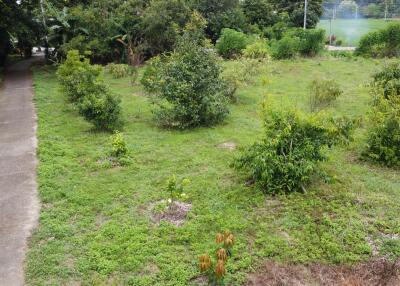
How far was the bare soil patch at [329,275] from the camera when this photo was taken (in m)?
4.46

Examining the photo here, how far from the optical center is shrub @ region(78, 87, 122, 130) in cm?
915

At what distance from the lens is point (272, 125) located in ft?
21.1

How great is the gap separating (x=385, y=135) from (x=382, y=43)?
48.5 ft

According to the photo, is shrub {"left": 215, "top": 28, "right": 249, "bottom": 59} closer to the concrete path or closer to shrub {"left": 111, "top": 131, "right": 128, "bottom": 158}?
the concrete path

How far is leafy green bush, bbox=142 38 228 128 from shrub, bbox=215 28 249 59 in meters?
10.8

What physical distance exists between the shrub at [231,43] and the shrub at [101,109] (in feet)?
38.5

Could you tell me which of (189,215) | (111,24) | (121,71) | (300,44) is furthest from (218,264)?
(111,24)

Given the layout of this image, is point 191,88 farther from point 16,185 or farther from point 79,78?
point 16,185

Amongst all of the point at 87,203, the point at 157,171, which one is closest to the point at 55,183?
the point at 87,203

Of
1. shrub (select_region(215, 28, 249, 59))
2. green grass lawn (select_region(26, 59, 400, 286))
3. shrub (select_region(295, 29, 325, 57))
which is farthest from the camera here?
shrub (select_region(215, 28, 249, 59))

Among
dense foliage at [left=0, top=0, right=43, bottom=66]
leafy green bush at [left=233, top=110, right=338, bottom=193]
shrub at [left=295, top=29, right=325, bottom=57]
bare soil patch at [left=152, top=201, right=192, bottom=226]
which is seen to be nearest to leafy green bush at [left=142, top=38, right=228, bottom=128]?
leafy green bush at [left=233, top=110, right=338, bottom=193]

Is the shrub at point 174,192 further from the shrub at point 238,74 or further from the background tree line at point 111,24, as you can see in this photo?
the background tree line at point 111,24

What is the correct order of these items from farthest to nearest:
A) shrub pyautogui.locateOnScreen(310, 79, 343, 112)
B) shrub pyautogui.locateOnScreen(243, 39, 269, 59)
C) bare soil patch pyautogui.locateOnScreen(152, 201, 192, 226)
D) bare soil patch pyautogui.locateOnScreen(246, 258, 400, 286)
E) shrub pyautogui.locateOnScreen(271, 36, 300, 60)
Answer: shrub pyautogui.locateOnScreen(271, 36, 300, 60), shrub pyautogui.locateOnScreen(243, 39, 269, 59), shrub pyautogui.locateOnScreen(310, 79, 343, 112), bare soil patch pyautogui.locateOnScreen(152, 201, 192, 226), bare soil patch pyautogui.locateOnScreen(246, 258, 400, 286)

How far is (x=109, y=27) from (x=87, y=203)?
15514mm
